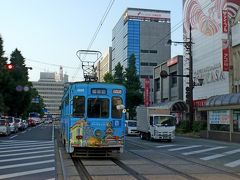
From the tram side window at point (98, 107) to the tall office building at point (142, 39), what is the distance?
305 feet

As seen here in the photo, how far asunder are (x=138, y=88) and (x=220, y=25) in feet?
81.3

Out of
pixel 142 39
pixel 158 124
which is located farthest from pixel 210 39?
pixel 142 39

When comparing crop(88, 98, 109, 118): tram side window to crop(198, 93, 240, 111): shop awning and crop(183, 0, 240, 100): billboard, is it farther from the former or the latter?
crop(183, 0, 240, 100): billboard

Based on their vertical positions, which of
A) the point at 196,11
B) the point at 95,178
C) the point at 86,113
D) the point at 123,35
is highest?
the point at 123,35

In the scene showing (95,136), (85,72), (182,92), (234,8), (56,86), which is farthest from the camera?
(56,86)

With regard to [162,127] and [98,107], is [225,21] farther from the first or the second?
[98,107]

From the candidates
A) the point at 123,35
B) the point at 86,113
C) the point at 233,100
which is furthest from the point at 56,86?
the point at 86,113

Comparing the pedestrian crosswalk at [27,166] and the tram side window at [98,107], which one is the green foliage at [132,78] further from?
the tram side window at [98,107]

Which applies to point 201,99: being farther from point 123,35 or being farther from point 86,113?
point 123,35

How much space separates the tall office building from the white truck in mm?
75309

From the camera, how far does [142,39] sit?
381 ft

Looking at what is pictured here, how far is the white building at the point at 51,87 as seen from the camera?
10485 cm

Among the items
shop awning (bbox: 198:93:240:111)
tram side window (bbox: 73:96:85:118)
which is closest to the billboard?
shop awning (bbox: 198:93:240:111)

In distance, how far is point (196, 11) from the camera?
206 ft
